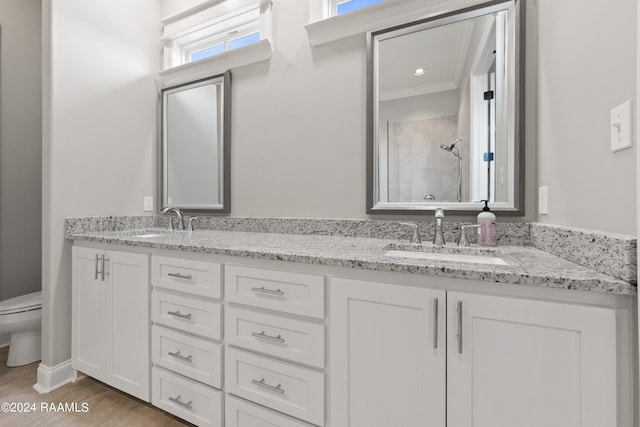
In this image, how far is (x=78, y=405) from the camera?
163 centimetres

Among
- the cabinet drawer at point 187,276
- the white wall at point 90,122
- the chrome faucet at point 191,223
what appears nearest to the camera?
the cabinet drawer at point 187,276

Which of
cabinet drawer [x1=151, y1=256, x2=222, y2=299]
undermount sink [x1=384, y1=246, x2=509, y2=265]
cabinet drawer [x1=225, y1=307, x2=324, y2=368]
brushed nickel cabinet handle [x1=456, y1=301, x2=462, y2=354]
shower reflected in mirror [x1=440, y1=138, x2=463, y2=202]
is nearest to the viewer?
brushed nickel cabinet handle [x1=456, y1=301, x2=462, y2=354]

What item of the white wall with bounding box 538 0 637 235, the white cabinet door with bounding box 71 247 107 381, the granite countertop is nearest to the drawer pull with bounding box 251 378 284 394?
the granite countertop

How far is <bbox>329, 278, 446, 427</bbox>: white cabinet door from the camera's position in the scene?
0.91 meters

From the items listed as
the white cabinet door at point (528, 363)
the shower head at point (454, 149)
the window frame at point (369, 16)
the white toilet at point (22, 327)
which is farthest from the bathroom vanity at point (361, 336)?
the window frame at point (369, 16)

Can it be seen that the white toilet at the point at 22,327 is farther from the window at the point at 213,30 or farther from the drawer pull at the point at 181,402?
the window at the point at 213,30

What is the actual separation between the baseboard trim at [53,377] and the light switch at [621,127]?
2.70 meters

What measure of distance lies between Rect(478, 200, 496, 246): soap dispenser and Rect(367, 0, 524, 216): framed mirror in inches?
4.0

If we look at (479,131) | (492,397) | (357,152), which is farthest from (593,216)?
(357,152)

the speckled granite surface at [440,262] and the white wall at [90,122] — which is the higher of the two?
the white wall at [90,122]

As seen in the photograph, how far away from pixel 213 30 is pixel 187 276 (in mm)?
1833

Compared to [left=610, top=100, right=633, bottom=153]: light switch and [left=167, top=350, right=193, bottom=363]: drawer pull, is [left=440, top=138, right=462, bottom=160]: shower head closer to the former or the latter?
[left=610, top=100, right=633, bottom=153]: light switch

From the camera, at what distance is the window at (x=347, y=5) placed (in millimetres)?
1739

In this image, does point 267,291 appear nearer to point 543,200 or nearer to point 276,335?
point 276,335
